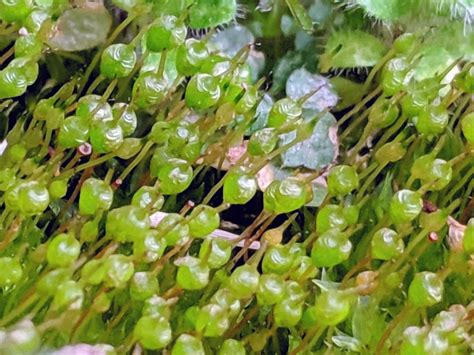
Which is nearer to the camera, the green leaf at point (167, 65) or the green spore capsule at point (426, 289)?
the green spore capsule at point (426, 289)

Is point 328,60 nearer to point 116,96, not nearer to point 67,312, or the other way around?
point 116,96

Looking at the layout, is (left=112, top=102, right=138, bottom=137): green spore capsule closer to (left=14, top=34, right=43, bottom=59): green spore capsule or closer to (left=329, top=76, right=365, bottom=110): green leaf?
(left=14, top=34, right=43, bottom=59): green spore capsule

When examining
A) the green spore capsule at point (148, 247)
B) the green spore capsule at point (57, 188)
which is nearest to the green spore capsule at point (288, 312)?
the green spore capsule at point (148, 247)

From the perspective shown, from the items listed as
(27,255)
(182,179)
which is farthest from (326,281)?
(27,255)

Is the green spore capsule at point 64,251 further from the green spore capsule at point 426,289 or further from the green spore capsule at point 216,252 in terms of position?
the green spore capsule at point 426,289

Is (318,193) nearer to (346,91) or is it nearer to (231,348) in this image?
(346,91)

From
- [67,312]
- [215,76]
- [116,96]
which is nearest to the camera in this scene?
[67,312]
